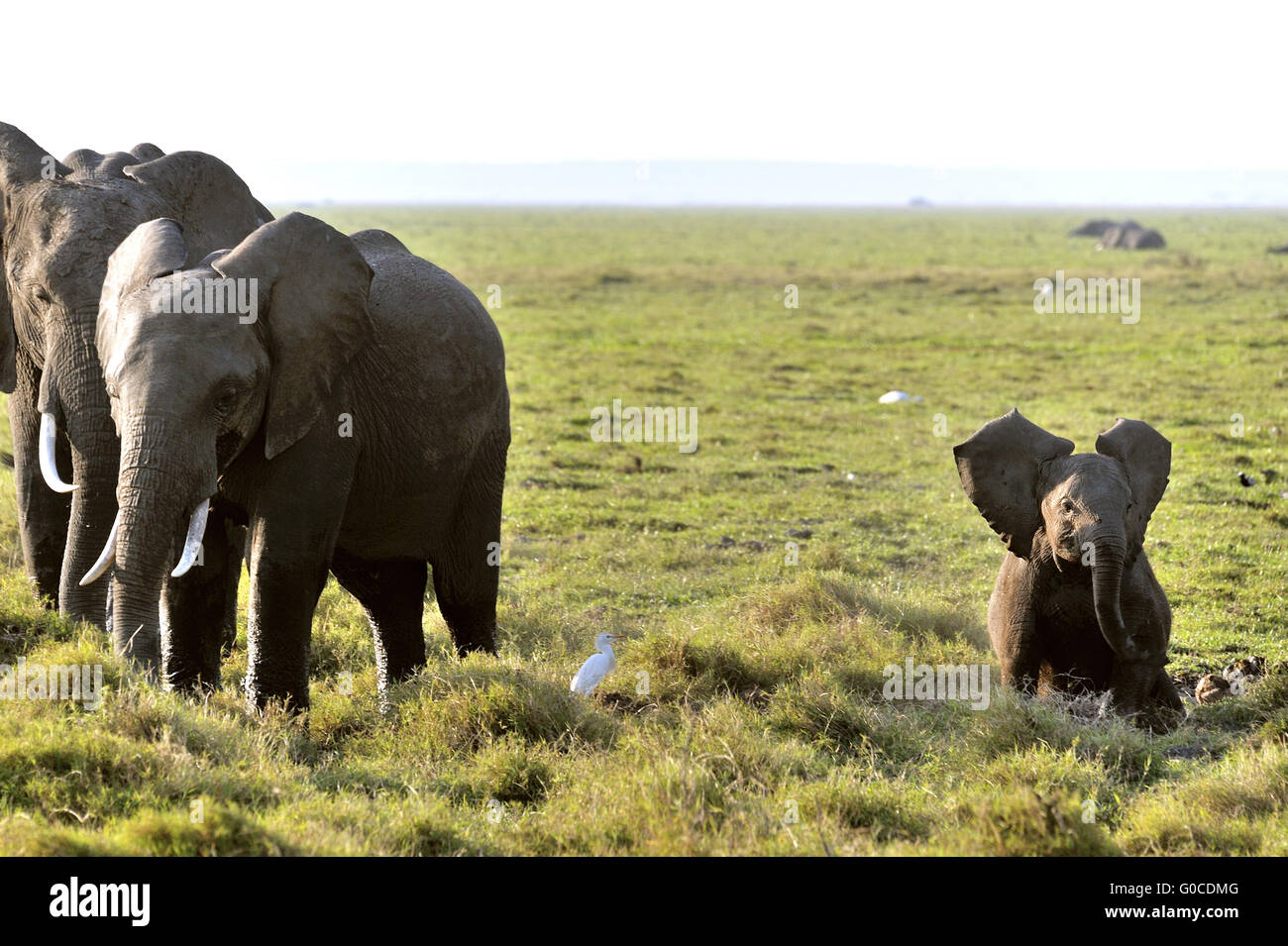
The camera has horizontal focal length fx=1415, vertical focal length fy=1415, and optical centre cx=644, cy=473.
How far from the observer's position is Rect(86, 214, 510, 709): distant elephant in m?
5.89

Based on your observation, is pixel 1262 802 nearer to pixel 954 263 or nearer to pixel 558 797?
pixel 558 797

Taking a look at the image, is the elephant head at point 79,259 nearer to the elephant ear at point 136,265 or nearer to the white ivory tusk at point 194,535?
the elephant ear at point 136,265

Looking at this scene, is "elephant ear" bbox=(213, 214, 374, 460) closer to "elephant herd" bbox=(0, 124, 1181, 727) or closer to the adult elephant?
"elephant herd" bbox=(0, 124, 1181, 727)

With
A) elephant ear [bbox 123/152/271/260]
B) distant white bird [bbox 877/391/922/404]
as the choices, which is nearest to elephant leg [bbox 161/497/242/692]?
elephant ear [bbox 123/152/271/260]

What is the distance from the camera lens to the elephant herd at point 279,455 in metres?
6.00

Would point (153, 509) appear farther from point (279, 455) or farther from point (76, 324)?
point (76, 324)

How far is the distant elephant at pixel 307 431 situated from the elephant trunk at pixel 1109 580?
328 centimetres

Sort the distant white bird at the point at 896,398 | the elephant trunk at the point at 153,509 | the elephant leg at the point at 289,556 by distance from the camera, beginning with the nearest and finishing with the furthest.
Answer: the elephant trunk at the point at 153,509
the elephant leg at the point at 289,556
the distant white bird at the point at 896,398

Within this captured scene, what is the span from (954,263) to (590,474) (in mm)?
42902

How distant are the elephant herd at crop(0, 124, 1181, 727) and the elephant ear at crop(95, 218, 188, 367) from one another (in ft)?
0.05

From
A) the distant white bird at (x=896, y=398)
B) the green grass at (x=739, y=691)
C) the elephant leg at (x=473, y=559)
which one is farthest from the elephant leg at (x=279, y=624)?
the distant white bird at (x=896, y=398)

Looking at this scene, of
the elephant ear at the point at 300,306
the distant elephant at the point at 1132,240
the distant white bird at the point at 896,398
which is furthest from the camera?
the distant elephant at the point at 1132,240

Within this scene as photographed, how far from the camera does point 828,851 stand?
16.6 ft
